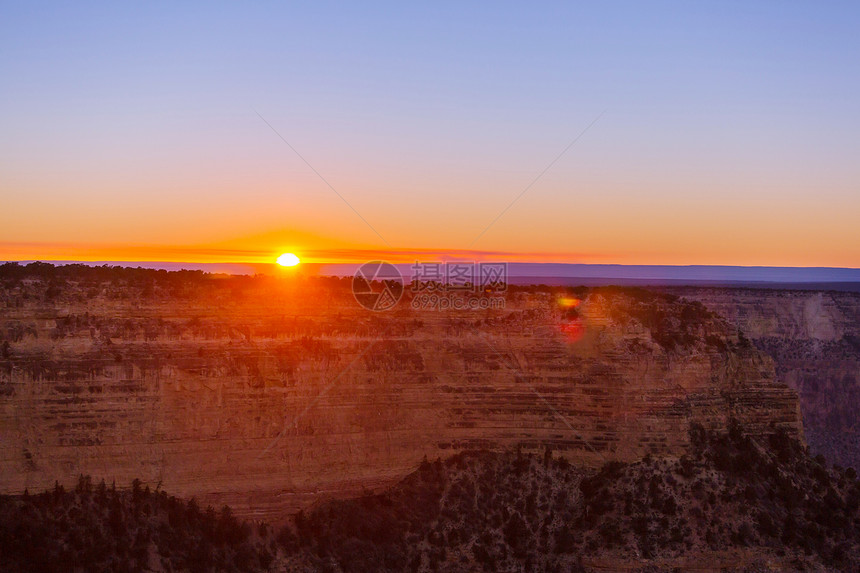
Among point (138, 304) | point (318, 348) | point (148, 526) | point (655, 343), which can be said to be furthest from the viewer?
point (655, 343)

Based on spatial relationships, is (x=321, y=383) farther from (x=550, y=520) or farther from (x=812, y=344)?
(x=812, y=344)

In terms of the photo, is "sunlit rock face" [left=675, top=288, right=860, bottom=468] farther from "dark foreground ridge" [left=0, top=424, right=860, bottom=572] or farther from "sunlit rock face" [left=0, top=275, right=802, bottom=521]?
"sunlit rock face" [left=0, top=275, right=802, bottom=521]

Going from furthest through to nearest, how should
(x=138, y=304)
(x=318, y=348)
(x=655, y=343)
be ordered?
(x=655, y=343) → (x=318, y=348) → (x=138, y=304)

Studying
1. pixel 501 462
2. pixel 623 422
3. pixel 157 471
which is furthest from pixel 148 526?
pixel 623 422

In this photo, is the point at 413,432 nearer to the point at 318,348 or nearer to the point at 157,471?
the point at 318,348

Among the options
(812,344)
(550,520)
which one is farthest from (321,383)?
(812,344)

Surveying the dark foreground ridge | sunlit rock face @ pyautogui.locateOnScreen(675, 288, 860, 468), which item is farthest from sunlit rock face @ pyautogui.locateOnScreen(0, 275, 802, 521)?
sunlit rock face @ pyautogui.locateOnScreen(675, 288, 860, 468)
